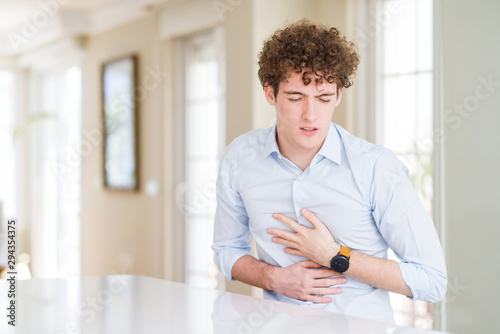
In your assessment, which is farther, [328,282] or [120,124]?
[120,124]

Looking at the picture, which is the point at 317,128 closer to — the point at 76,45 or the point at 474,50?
the point at 474,50

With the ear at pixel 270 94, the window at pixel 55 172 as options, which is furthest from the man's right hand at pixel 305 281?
the window at pixel 55 172

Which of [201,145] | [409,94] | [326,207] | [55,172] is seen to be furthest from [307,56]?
[55,172]

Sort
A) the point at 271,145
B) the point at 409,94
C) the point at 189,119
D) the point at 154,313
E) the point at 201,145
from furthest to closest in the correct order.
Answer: the point at 189,119
the point at 201,145
the point at 409,94
the point at 271,145
the point at 154,313

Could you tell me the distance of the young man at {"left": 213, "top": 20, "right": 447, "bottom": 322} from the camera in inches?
58.2

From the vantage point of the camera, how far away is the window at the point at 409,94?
316 centimetres

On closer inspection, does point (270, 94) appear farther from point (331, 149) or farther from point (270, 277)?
point (270, 277)

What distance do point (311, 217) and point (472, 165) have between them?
4.88 ft

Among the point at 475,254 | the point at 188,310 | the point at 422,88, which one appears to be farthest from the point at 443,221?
the point at 188,310

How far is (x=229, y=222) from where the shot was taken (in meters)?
1.79

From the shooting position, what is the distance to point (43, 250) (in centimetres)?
691

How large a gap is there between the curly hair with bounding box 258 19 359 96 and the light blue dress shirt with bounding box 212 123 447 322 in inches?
7.1

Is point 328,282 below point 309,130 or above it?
below

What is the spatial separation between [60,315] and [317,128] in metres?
0.80
